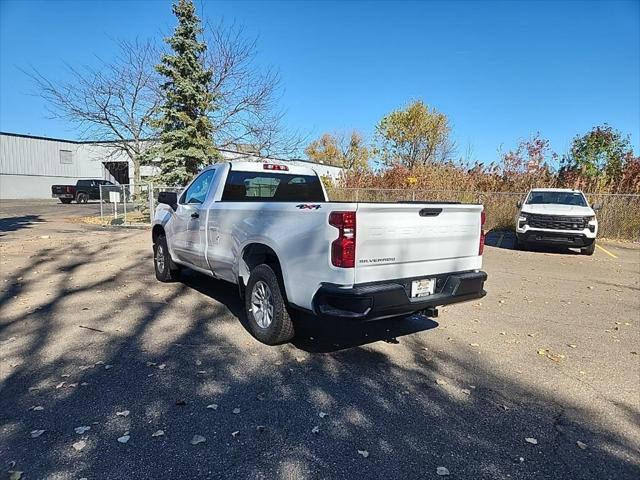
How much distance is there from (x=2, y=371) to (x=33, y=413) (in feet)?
3.22

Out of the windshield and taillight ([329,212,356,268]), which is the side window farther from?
the windshield

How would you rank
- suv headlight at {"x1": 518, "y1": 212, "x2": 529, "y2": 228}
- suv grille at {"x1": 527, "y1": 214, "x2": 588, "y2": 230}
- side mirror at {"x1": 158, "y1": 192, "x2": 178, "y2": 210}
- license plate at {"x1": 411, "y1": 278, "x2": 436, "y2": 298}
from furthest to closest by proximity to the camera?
suv headlight at {"x1": 518, "y1": 212, "x2": 529, "y2": 228} → suv grille at {"x1": 527, "y1": 214, "x2": 588, "y2": 230} → side mirror at {"x1": 158, "y1": 192, "x2": 178, "y2": 210} → license plate at {"x1": 411, "y1": 278, "x2": 436, "y2": 298}

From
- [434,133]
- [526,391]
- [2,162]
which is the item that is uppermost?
[434,133]

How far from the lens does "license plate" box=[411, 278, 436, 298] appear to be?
394 centimetres

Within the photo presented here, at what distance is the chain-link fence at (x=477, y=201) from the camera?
15.6m

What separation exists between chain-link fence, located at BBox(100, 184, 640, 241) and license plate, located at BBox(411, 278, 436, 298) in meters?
10.2

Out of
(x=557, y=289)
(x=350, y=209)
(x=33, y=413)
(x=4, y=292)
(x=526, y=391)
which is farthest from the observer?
(x=557, y=289)

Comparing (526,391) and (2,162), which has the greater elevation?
(2,162)

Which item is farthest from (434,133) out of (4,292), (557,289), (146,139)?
(4,292)

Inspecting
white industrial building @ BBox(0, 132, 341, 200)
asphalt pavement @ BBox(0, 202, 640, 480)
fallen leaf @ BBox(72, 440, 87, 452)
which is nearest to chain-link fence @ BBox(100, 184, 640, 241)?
asphalt pavement @ BBox(0, 202, 640, 480)

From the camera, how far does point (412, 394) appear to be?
11.6ft

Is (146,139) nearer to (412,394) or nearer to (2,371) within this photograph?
(2,371)

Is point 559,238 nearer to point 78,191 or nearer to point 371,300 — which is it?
point 371,300

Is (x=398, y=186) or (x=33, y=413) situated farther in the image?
(x=398, y=186)
